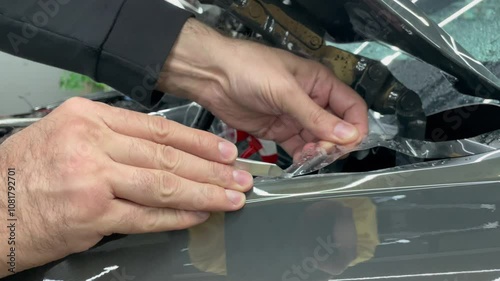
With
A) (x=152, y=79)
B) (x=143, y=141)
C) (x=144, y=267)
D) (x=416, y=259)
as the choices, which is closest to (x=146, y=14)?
(x=152, y=79)

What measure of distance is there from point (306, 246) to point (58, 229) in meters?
0.25

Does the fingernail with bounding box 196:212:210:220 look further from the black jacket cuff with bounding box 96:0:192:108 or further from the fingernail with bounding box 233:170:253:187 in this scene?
the black jacket cuff with bounding box 96:0:192:108

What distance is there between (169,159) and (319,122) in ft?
0.76

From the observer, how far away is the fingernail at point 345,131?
67cm

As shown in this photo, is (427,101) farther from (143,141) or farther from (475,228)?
(143,141)

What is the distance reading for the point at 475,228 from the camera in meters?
0.49

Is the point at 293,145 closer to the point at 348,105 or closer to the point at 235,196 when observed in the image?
the point at 348,105

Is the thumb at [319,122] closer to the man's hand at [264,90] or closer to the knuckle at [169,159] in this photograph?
the man's hand at [264,90]

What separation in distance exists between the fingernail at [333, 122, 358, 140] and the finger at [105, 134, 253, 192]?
0.17 meters

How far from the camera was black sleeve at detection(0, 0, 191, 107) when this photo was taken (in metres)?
0.76

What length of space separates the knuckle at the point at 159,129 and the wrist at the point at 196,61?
23 cm

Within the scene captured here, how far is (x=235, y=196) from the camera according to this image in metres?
0.54

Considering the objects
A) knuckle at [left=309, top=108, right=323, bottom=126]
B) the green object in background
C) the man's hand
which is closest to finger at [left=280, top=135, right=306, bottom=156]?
the man's hand

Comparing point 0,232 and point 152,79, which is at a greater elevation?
point 152,79
